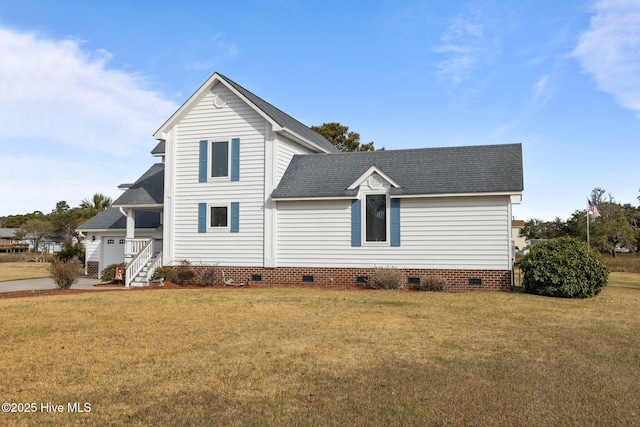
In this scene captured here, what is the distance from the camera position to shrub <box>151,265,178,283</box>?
20969 millimetres

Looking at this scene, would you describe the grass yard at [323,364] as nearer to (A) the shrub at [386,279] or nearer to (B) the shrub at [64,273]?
(A) the shrub at [386,279]

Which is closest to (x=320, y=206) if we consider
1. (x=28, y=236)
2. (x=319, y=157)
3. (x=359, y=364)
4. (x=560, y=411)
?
(x=319, y=157)

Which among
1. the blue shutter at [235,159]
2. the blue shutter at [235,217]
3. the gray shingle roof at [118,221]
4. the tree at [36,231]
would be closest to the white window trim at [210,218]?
the blue shutter at [235,217]

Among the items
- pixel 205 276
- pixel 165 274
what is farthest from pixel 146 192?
pixel 205 276

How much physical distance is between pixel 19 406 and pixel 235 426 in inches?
105

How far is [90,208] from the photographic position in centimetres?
6272

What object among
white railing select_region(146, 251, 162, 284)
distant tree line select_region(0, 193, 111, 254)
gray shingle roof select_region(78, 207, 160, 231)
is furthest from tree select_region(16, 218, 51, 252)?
white railing select_region(146, 251, 162, 284)

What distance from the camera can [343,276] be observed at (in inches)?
798

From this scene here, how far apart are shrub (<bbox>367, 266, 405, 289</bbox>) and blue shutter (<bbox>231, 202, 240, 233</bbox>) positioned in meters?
6.17

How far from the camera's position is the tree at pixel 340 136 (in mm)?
45938

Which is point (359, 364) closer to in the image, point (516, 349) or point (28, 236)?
point (516, 349)

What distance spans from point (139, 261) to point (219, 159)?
18.0ft

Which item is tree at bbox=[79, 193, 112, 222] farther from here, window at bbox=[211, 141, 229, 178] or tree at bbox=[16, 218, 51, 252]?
window at bbox=[211, 141, 229, 178]

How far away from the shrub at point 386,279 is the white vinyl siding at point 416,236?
0.84 meters
